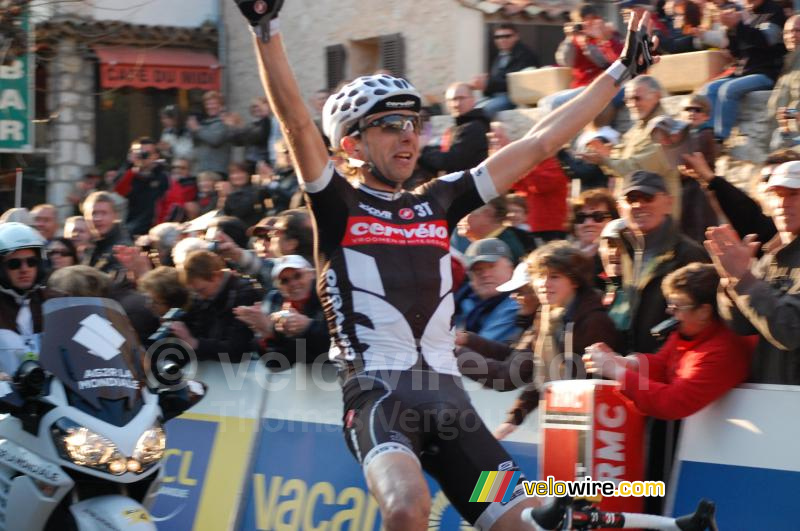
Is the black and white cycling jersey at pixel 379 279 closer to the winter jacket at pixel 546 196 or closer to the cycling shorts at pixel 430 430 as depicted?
the cycling shorts at pixel 430 430

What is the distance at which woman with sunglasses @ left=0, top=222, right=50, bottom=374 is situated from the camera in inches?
265

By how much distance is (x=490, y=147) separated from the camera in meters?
9.96

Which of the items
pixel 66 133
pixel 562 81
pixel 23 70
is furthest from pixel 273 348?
pixel 66 133

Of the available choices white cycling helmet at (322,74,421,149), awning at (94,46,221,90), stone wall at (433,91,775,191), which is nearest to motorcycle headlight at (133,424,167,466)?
white cycling helmet at (322,74,421,149)

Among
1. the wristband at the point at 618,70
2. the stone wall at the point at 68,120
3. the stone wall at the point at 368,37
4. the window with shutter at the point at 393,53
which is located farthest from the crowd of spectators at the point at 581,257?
the stone wall at the point at 68,120

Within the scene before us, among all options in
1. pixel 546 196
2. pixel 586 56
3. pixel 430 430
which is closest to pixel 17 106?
pixel 586 56

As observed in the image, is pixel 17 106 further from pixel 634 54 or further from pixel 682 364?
pixel 682 364

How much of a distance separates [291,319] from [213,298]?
1440 millimetres

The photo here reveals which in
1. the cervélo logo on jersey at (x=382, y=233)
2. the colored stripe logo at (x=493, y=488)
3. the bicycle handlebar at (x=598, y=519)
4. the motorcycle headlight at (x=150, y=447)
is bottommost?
the motorcycle headlight at (x=150, y=447)

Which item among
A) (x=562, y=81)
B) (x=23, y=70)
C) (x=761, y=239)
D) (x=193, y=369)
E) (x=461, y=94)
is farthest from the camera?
(x=23, y=70)

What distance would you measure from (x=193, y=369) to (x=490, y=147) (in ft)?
10.2

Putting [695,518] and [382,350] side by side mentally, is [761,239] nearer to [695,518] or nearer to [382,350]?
[382,350]

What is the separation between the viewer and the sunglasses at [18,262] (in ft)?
22.6

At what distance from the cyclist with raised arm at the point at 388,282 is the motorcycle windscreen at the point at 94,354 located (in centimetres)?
124
